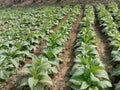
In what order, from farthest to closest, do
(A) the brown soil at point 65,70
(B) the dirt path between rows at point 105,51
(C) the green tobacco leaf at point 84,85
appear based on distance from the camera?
(B) the dirt path between rows at point 105,51, (A) the brown soil at point 65,70, (C) the green tobacco leaf at point 84,85

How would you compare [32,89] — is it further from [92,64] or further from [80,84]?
[92,64]

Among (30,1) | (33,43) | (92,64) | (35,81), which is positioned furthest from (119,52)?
(30,1)

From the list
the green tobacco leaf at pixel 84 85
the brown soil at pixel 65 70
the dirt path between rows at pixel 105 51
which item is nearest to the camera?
the green tobacco leaf at pixel 84 85

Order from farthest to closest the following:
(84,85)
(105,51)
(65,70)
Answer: (105,51) → (65,70) → (84,85)

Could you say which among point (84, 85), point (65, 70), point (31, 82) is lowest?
point (65, 70)

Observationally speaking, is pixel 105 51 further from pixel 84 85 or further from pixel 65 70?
pixel 84 85

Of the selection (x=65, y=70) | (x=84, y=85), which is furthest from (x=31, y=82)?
(x=65, y=70)

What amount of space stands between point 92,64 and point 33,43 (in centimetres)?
494

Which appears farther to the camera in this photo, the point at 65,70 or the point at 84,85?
the point at 65,70

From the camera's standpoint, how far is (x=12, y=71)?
315 inches

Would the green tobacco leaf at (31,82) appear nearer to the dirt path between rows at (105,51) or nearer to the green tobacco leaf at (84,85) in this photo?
the green tobacco leaf at (84,85)

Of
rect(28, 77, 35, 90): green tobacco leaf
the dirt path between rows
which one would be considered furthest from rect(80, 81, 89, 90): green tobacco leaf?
the dirt path between rows

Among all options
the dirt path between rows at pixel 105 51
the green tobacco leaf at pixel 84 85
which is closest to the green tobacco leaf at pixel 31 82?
the green tobacco leaf at pixel 84 85

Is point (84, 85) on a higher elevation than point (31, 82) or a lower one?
lower
